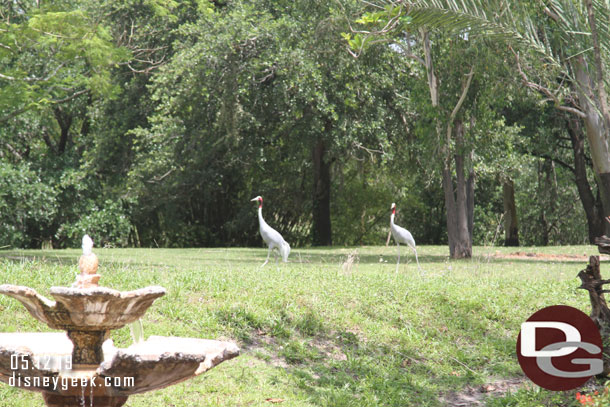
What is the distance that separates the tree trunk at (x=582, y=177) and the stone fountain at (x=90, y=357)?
2110cm

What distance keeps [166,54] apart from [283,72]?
21.5 feet

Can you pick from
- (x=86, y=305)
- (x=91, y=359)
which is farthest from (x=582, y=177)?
(x=86, y=305)

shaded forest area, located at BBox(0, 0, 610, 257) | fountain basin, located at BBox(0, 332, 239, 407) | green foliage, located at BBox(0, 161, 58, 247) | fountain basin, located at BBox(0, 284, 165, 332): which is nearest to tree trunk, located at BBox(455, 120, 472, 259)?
shaded forest area, located at BBox(0, 0, 610, 257)

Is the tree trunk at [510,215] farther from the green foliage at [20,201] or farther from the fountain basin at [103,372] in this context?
the fountain basin at [103,372]

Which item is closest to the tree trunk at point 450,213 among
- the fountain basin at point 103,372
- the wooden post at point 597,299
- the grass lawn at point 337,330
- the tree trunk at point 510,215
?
the grass lawn at point 337,330

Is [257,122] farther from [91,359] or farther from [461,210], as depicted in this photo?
[91,359]

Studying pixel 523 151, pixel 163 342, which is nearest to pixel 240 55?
pixel 523 151

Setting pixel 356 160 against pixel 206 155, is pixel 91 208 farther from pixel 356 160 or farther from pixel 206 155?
pixel 356 160

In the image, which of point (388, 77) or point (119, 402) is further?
point (388, 77)

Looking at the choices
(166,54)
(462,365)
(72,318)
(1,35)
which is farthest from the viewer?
(166,54)

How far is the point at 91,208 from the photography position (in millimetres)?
23703

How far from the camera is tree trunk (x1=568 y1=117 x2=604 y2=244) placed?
79.3 ft

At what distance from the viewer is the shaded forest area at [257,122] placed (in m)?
16.2

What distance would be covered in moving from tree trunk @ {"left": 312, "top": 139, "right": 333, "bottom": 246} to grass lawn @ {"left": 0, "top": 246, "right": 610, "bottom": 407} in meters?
13.8
